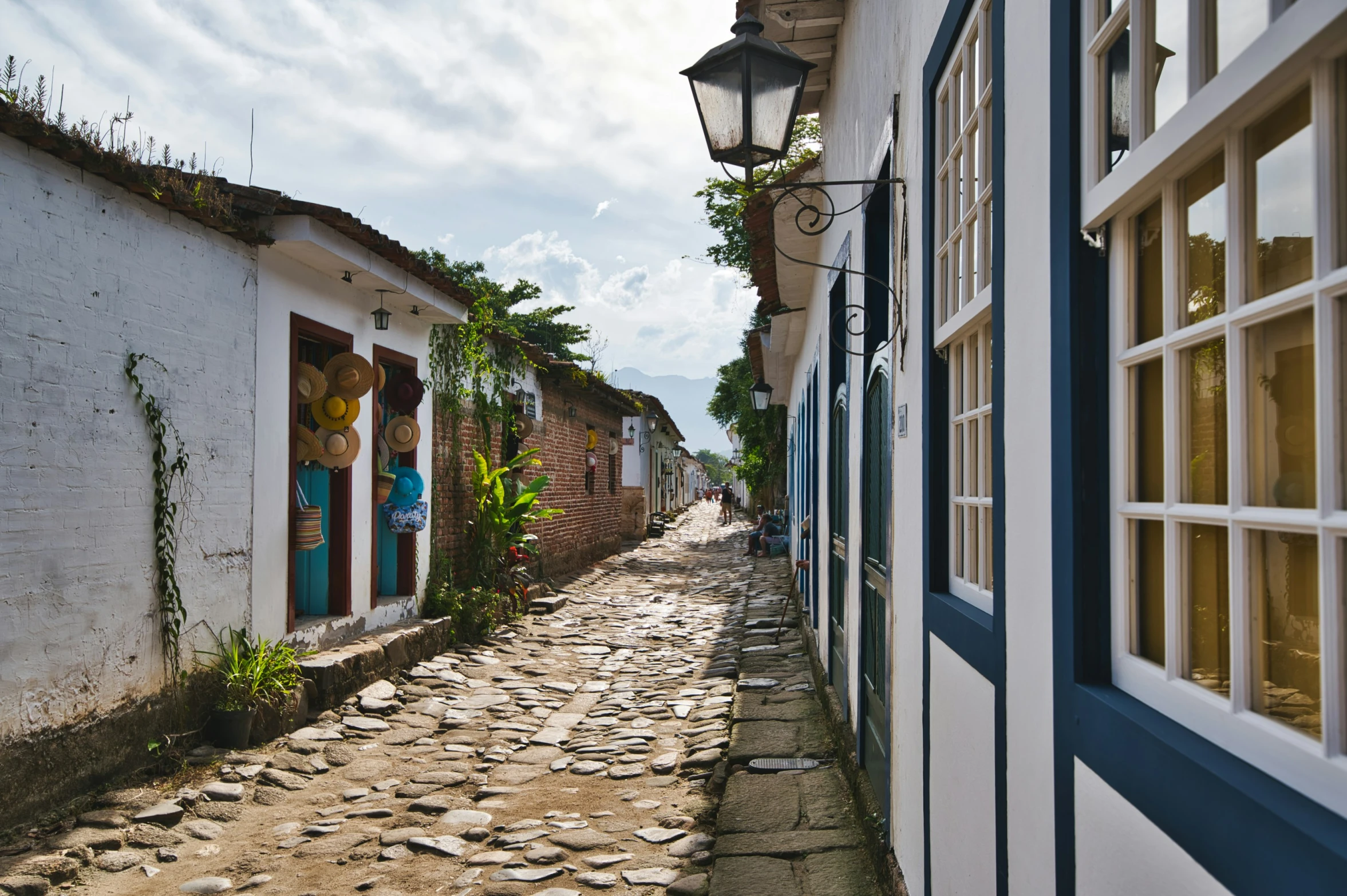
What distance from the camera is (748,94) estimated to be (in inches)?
153

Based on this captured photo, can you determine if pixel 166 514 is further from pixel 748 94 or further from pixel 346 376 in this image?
pixel 748 94

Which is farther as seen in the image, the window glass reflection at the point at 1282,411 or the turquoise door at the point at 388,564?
the turquoise door at the point at 388,564

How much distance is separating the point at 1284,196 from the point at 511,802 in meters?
4.98

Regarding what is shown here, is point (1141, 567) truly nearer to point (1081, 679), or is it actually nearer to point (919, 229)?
point (1081, 679)

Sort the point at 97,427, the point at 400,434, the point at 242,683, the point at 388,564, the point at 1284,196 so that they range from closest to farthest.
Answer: the point at 1284,196 < the point at 97,427 < the point at 242,683 < the point at 400,434 < the point at 388,564

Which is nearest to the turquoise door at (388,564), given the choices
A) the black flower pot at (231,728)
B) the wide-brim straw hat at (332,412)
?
the wide-brim straw hat at (332,412)

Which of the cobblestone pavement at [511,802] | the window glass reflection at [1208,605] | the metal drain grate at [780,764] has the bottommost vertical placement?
the cobblestone pavement at [511,802]

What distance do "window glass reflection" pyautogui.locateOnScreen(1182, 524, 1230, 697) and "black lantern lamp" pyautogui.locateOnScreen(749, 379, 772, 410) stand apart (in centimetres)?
1604

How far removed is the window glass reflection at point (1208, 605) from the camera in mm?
1341

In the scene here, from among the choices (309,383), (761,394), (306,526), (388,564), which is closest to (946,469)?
(306,526)

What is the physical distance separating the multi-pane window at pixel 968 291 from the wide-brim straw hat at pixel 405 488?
678 cm

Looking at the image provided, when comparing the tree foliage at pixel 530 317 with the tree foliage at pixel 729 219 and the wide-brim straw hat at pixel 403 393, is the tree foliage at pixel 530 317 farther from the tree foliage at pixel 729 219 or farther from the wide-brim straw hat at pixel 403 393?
the wide-brim straw hat at pixel 403 393

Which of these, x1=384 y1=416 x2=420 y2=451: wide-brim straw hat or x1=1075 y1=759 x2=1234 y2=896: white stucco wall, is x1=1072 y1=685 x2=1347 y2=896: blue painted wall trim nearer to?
x1=1075 y1=759 x2=1234 y2=896: white stucco wall

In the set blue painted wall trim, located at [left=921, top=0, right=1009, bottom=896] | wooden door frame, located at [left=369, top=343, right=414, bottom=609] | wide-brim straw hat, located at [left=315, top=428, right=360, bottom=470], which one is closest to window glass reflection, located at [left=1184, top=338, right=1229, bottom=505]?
blue painted wall trim, located at [left=921, top=0, right=1009, bottom=896]
